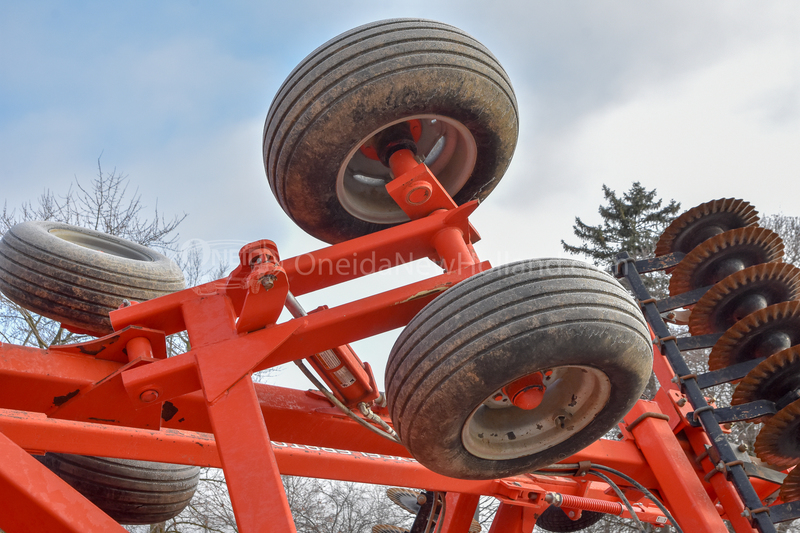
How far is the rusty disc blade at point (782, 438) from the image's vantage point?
3.42 metres

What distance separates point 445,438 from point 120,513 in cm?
263

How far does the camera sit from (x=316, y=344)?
260cm

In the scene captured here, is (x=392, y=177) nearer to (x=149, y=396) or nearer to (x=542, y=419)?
(x=542, y=419)

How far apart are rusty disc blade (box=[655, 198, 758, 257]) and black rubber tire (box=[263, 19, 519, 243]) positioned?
74.1 inches

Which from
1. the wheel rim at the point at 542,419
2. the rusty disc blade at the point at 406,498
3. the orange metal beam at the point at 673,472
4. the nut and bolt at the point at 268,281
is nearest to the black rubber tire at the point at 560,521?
the rusty disc blade at the point at 406,498

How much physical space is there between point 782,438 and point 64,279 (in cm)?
410

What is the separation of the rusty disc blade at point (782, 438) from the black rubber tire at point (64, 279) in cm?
365

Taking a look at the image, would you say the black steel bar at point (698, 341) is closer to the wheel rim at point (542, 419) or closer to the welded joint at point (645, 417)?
the welded joint at point (645, 417)

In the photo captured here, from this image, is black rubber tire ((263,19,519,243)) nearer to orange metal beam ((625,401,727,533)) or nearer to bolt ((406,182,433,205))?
bolt ((406,182,433,205))

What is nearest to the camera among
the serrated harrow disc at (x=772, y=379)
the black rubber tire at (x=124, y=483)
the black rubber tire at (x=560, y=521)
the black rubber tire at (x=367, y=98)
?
the black rubber tire at (x=367, y=98)

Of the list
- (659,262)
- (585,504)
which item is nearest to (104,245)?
(585,504)

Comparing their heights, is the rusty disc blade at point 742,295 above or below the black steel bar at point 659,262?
below

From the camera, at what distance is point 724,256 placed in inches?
171

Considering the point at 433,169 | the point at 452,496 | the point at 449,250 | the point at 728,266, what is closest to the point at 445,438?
the point at 449,250
